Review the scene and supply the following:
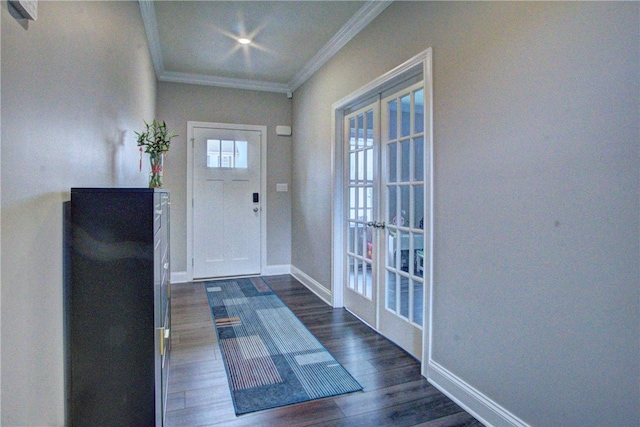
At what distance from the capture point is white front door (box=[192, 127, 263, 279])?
4.67m

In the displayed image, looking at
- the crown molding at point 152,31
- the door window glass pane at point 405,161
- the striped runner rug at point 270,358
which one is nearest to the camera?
the striped runner rug at point 270,358

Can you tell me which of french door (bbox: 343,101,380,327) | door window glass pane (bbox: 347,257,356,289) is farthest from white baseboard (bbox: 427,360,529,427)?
door window glass pane (bbox: 347,257,356,289)

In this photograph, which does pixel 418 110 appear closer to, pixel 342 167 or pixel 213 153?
pixel 342 167

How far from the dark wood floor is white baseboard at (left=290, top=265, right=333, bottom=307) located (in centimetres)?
55

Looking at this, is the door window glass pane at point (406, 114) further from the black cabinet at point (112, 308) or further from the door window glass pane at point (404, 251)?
the black cabinet at point (112, 308)

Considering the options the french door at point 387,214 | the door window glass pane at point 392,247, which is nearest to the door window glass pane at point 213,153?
the french door at point 387,214

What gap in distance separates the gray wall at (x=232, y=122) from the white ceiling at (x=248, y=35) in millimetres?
204

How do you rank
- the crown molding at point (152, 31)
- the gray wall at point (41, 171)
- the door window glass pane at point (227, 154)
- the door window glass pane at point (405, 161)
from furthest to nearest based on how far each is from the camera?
the door window glass pane at point (227, 154) < the crown molding at point (152, 31) < the door window glass pane at point (405, 161) < the gray wall at point (41, 171)

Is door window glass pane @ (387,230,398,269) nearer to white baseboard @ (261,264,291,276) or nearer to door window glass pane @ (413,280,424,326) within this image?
door window glass pane @ (413,280,424,326)

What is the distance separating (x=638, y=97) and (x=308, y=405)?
1.94 m

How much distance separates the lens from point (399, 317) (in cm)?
268

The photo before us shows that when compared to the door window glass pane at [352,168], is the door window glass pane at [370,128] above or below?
above

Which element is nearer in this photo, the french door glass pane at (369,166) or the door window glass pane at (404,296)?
the door window glass pane at (404,296)

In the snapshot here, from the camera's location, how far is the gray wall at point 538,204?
1.25m
